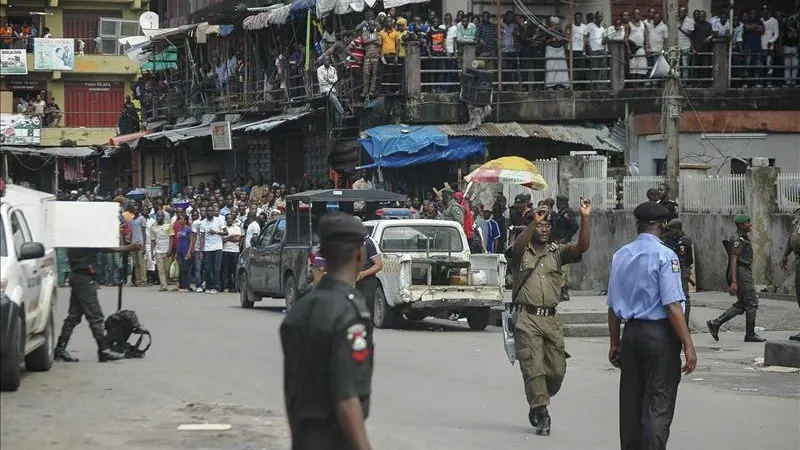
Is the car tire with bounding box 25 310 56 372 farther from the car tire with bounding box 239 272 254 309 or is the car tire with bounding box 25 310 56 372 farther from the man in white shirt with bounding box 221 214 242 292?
the man in white shirt with bounding box 221 214 242 292

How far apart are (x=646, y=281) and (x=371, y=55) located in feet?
77.3

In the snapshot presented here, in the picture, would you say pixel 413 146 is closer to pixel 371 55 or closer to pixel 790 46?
pixel 371 55

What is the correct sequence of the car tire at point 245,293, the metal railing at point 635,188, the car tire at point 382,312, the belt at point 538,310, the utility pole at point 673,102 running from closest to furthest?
the belt at point 538,310 → the car tire at point 382,312 → the utility pole at point 673,102 → the car tire at point 245,293 → the metal railing at point 635,188

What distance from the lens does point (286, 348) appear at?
17.4ft

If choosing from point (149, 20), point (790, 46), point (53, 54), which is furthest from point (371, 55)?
point (53, 54)

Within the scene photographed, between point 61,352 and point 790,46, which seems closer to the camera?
point 61,352

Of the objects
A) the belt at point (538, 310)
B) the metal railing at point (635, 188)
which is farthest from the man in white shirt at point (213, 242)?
the belt at point (538, 310)

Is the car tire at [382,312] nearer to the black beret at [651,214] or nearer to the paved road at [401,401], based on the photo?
the paved road at [401,401]

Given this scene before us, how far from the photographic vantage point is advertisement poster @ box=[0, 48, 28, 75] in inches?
2272

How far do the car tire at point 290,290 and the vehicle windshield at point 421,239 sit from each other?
268cm

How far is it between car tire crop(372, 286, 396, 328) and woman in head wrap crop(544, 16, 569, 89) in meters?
13.2

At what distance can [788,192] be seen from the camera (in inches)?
894

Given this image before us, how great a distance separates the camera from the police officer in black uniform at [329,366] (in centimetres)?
512

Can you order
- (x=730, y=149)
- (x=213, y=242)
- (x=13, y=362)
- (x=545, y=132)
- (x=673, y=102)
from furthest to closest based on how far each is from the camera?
A: (x=545, y=132)
(x=730, y=149)
(x=213, y=242)
(x=673, y=102)
(x=13, y=362)
